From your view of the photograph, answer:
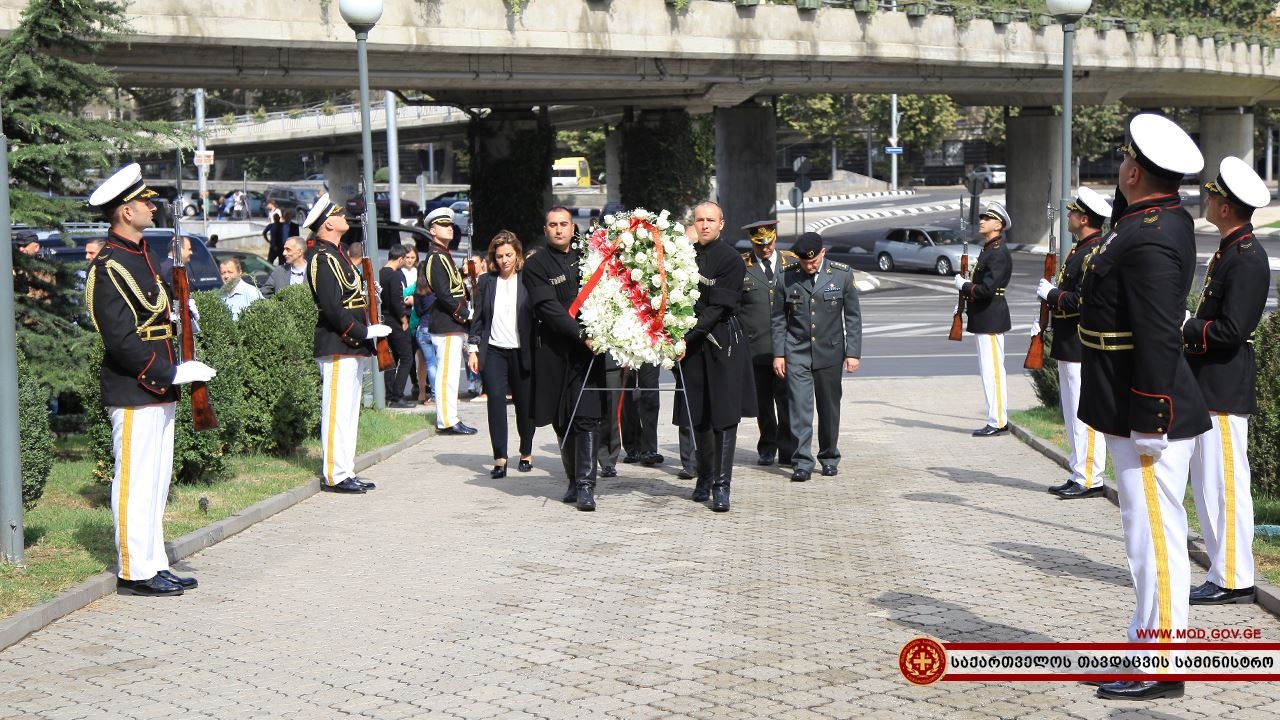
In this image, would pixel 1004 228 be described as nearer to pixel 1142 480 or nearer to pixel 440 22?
pixel 1142 480

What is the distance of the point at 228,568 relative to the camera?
9.55 metres

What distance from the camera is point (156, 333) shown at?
8.77 metres

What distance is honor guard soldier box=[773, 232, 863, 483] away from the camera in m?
12.9

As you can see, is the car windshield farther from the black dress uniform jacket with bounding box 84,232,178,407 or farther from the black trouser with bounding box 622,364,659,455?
the black dress uniform jacket with bounding box 84,232,178,407

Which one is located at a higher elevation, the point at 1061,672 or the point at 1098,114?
the point at 1098,114

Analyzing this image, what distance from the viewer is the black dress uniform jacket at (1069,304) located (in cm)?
1108

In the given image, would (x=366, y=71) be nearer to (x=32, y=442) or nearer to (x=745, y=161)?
(x=32, y=442)

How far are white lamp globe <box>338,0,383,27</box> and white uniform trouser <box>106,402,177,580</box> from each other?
9.04 m

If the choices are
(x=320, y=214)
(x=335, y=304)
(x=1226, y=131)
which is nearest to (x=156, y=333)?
(x=335, y=304)

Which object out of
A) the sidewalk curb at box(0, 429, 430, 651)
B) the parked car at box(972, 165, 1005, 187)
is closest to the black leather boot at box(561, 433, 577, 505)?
the sidewalk curb at box(0, 429, 430, 651)

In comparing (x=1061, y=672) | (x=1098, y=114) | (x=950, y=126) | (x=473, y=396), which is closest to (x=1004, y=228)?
(x=473, y=396)

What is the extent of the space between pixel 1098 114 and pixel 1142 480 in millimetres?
76776

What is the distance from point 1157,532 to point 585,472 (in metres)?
5.58

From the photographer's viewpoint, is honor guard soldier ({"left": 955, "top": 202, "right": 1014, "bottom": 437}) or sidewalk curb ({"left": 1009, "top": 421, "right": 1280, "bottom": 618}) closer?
sidewalk curb ({"left": 1009, "top": 421, "right": 1280, "bottom": 618})
